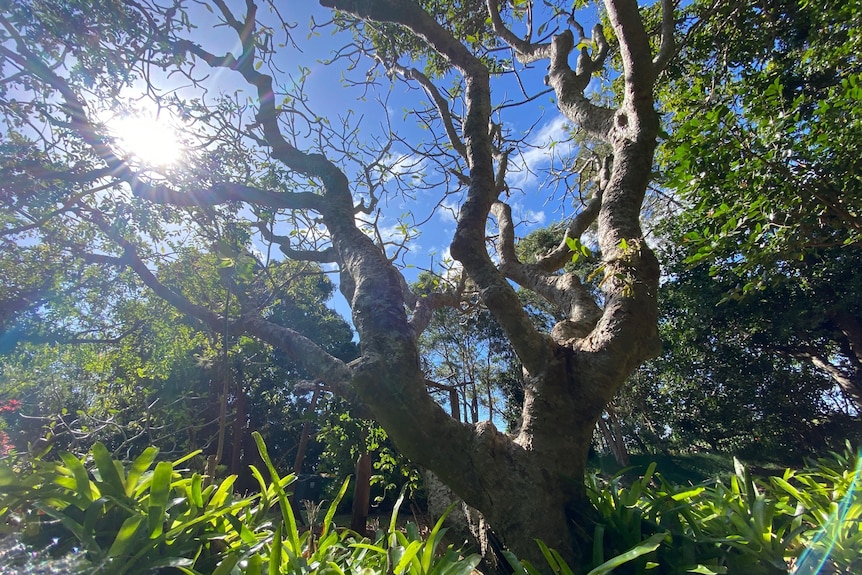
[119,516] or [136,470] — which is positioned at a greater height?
[136,470]


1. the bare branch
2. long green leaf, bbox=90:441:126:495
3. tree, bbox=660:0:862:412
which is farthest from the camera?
tree, bbox=660:0:862:412

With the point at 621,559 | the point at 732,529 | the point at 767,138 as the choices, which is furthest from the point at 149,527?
the point at 767,138

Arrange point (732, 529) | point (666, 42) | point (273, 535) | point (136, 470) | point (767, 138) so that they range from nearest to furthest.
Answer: point (136, 470) < point (273, 535) < point (732, 529) < point (666, 42) < point (767, 138)

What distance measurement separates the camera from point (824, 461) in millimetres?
3252

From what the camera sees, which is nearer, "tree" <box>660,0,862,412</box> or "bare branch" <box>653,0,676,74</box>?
"bare branch" <box>653,0,676,74</box>

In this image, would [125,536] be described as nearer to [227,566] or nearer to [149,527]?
[149,527]

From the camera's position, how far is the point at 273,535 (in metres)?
1.65

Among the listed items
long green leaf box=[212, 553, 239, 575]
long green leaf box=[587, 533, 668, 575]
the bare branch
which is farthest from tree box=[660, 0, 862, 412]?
long green leaf box=[212, 553, 239, 575]

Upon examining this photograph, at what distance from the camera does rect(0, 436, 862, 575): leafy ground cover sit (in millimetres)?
1281

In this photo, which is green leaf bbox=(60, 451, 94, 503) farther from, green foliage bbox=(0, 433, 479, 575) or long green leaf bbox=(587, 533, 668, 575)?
long green leaf bbox=(587, 533, 668, 575)

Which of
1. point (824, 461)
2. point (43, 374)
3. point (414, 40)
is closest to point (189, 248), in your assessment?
point (414, 40)

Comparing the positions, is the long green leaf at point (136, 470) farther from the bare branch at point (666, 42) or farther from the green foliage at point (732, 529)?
the bare branch at point (666, 42)

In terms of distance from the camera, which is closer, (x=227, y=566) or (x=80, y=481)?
(x=227, y=566)

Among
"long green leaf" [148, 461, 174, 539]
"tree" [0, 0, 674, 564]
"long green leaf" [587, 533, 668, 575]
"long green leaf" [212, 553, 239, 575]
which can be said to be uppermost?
"tree" [0, 0, 674, 564]
